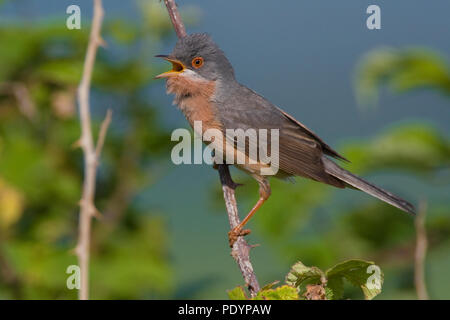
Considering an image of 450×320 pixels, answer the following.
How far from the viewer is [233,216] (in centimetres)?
352

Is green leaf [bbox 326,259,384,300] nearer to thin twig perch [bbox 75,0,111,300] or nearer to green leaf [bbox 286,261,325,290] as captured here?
green leaf [bbox 286,261,325,290]

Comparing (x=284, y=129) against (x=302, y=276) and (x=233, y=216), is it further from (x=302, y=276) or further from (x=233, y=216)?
(x=302, y=276)

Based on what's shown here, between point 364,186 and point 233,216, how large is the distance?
116 cm

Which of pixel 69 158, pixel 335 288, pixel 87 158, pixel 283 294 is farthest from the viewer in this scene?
pixel 69 158

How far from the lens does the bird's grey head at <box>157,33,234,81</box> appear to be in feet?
13.8

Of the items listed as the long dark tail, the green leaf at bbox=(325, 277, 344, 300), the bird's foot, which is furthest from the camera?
the long dark tail

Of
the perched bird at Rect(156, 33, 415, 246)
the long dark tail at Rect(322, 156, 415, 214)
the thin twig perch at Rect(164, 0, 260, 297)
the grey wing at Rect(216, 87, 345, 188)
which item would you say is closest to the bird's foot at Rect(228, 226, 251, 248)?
the thin twig perch at Rect(164, 0, 260, 297)

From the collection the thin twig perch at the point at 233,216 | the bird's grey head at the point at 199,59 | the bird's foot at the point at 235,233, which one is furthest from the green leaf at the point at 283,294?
the bird's grey head at the point at 199,59

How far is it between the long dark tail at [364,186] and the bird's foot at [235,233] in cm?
83

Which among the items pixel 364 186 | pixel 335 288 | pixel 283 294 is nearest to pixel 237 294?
pixel 283 294

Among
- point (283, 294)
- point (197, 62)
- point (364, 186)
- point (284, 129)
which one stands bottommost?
point (283, 294)

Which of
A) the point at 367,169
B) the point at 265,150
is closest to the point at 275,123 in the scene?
the point at 265,150
